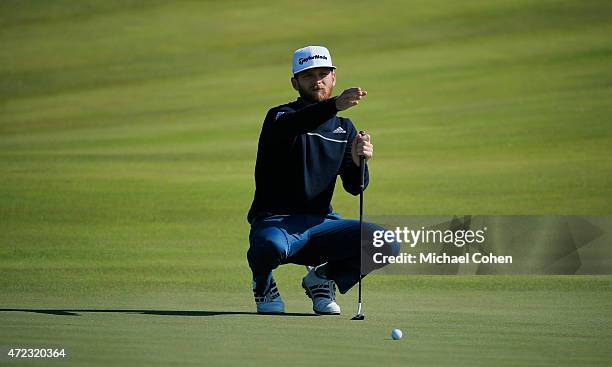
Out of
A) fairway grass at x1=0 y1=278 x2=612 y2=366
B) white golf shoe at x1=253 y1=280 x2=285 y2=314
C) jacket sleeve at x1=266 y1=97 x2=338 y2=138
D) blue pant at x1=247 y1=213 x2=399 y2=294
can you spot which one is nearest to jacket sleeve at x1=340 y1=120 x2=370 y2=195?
blue pant at x1=247 y1=213 x2=399 y2=294

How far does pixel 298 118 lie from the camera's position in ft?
23.2

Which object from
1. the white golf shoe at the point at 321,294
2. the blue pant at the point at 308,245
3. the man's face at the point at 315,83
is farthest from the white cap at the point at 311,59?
the white golf shoe at the point at 321,294

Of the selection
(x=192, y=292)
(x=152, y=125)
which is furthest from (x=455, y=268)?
(x=152, y=125)

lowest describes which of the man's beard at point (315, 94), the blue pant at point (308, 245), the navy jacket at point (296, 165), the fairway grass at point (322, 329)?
the fairway grass at point (322, 329)

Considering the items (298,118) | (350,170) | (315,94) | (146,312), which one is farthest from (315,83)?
(146,312)

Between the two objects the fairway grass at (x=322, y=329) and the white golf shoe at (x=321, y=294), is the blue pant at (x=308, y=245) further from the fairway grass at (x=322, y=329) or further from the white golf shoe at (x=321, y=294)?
the fairway grass at (x=322, y=329)

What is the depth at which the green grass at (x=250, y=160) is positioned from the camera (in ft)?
20.4

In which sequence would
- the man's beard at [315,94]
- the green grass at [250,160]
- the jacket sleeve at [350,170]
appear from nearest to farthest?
the green grass at [250,160], the man's beard at [315,94], the jacket sleeve at [350,170]

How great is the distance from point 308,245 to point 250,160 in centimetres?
1382

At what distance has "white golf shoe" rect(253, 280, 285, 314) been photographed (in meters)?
7.23

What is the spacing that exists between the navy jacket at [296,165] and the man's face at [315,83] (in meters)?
0.08

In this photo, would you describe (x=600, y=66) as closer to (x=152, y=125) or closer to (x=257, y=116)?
(x=257, y=116)

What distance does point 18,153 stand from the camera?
71.4ft

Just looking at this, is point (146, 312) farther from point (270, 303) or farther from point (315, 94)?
Answer: point (315, 94)
